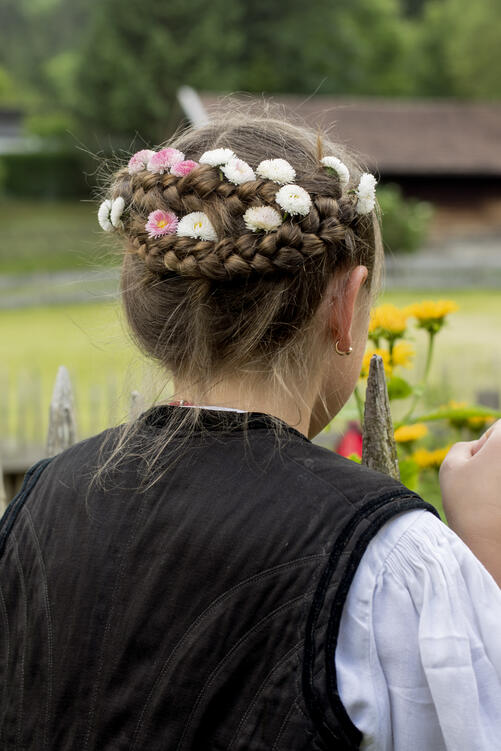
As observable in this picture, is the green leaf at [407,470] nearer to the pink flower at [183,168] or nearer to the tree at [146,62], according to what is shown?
the pink flower at [183,168]

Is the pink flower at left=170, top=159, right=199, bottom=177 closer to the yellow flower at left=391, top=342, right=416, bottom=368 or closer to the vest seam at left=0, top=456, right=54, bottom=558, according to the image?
the vest seam at left=0, top=456, right=54, bottom=558

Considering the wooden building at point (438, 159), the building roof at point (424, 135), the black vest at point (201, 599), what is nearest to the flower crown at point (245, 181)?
the black vest at point (201, 599)

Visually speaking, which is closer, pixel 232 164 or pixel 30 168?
pixel 232 164

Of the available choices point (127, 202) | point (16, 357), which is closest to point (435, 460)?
point (127, 202)

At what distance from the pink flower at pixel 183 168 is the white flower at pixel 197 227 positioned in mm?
71

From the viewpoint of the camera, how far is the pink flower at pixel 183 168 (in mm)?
1198

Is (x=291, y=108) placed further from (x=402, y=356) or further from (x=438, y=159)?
(x=438, y=159)

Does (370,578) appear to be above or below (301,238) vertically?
below

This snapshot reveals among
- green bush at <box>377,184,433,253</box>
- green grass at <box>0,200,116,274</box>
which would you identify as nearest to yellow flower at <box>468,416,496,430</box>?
green grass at <box>0,200,116,274</box>

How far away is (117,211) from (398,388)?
93 centimetres

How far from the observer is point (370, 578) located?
3.39ft

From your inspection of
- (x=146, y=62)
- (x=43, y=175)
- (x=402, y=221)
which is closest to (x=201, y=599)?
(x=402, y=221)

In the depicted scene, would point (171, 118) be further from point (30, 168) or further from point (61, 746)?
point (61, 746)

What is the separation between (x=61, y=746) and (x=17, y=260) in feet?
84.0
